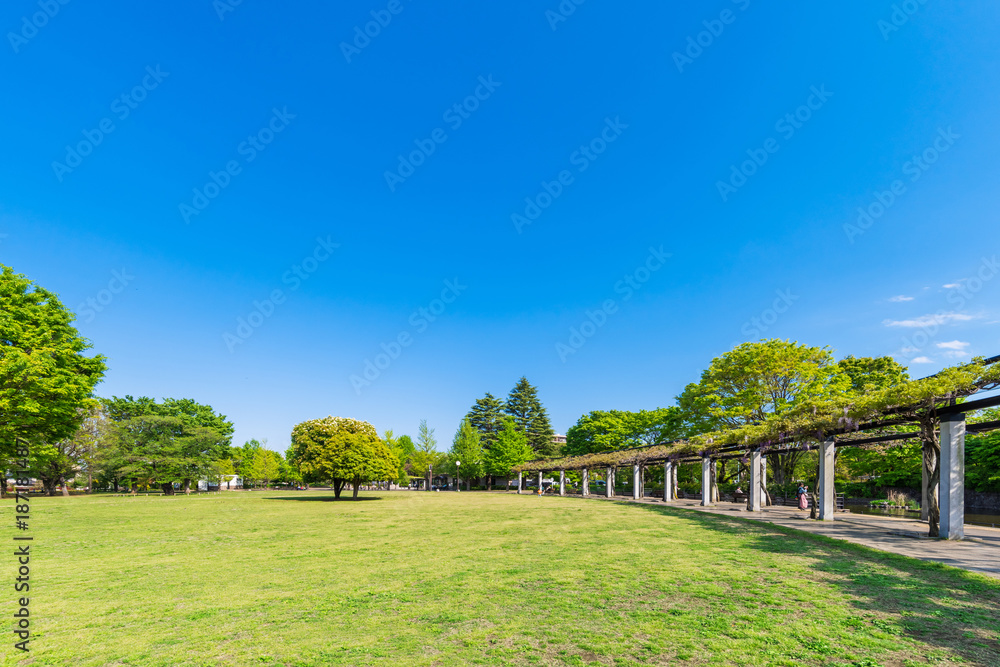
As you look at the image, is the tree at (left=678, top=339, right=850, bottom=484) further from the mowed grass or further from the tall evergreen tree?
the tall evergreen tree

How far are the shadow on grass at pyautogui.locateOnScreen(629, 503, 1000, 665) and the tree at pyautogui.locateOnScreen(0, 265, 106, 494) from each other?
89.0ft

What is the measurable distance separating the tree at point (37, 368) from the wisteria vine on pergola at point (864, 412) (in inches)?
1215

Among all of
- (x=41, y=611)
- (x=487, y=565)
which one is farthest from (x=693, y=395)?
(x=41, y=611)

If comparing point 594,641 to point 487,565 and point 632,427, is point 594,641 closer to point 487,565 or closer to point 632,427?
point 487,565

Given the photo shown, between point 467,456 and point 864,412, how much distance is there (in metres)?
55.7

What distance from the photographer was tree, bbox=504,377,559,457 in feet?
277

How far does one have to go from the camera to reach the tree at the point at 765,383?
31719 millimetres

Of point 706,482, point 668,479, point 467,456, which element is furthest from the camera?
point 467,456

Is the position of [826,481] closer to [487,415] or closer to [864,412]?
[864,412]

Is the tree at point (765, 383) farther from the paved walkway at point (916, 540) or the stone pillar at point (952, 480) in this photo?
the stone pillar at point (952, 480)

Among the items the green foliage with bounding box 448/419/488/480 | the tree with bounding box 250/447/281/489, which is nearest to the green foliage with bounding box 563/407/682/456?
the green foliage with bounding box 448/419/488/480

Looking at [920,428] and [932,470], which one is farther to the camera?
[920,428]

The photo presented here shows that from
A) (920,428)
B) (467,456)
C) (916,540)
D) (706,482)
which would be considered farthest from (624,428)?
(916,540)

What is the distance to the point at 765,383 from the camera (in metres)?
33.1
